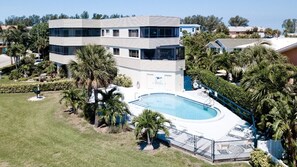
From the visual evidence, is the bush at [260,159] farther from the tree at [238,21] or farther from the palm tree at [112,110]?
the tree at [238,21]

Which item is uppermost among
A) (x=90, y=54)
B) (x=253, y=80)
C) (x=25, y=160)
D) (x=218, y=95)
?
(x=90, y=54)

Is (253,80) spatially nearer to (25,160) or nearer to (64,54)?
(25,160)

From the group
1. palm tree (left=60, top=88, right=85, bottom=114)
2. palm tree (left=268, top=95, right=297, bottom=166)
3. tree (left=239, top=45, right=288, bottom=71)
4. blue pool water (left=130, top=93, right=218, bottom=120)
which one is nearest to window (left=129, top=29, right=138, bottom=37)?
blue pool water (left=130, top=93, right=218, bottom=120)

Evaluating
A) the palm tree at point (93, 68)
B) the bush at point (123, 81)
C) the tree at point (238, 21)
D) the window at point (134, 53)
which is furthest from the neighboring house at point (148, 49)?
the tree at point (238, 21)

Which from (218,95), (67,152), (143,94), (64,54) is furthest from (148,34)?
(67,152)

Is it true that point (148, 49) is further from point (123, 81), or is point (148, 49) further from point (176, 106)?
point (176, 106)

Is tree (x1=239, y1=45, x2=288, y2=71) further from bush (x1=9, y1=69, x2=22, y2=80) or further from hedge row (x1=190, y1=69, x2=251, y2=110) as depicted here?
bush (x1=9, y1=69, x2=22, y2=80)
